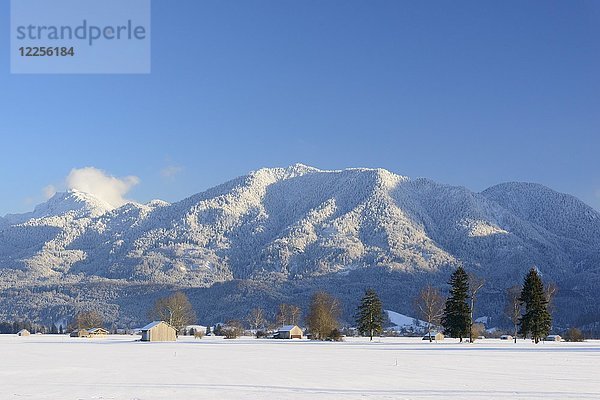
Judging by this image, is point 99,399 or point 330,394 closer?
point 99,399

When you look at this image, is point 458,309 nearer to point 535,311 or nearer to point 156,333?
point 535,311

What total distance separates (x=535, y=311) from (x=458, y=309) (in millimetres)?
10914

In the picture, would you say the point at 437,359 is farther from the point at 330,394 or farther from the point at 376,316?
the point at 376,316

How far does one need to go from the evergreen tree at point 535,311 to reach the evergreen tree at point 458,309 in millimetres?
7929

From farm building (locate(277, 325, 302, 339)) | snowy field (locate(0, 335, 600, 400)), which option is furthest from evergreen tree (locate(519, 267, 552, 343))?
farm building (locate(277, 325, 302, 339))

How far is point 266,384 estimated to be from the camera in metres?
40.1

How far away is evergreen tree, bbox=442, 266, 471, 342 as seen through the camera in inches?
4072

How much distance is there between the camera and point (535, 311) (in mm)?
100750

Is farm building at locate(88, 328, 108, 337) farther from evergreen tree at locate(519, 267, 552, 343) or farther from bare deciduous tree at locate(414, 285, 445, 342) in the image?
evergreen tree at locate(519, 267, 552, 343)

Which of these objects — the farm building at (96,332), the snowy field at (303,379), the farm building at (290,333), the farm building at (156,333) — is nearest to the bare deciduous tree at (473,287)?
the snowy field at (303,379)

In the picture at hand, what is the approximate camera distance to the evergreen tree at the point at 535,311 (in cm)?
10064

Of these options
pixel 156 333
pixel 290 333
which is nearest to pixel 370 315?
pixel 290 333

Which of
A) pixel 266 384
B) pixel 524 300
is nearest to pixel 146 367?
pixel 266 384

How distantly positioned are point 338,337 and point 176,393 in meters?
90.0
